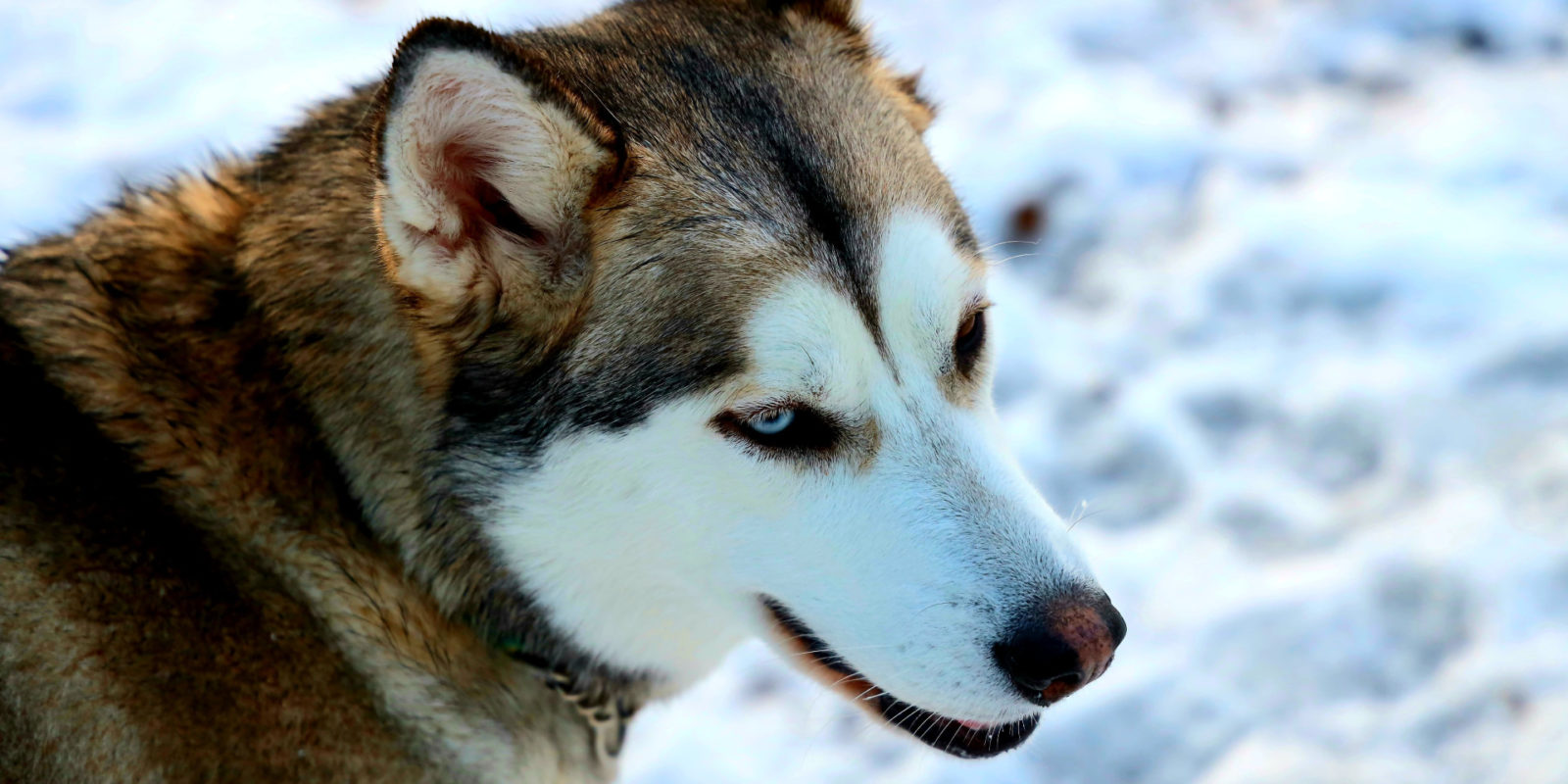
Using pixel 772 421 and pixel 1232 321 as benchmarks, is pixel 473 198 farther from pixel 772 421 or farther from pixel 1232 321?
→ pixel 1232 321

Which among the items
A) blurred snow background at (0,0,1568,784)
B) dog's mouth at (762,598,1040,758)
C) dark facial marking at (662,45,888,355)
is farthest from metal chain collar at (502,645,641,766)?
dark facial marking at (662,45,888,355)

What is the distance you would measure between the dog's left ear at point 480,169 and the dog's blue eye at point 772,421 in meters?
0.41

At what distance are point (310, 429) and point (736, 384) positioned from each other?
2.72 feet

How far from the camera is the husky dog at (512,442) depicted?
213 cm

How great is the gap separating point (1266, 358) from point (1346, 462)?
0.50m

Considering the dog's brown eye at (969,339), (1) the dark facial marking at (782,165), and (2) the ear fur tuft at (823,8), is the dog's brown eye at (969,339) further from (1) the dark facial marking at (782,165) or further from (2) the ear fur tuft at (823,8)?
(2) the ear fur tuft at (823,8)

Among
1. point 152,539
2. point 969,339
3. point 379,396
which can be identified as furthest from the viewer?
point 969,339

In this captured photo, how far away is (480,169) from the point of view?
2.16m

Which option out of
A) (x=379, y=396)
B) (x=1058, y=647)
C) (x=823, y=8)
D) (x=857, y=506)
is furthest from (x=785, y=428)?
(x=823, y=8)

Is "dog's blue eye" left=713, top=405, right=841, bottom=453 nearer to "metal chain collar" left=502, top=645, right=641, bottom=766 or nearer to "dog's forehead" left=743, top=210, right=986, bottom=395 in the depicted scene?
"dog's forehead" left=743, top=210, right=986, bottom=395

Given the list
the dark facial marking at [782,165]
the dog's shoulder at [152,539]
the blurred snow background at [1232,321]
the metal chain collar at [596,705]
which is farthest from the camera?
Result: the blurred snow background at [1232,321]

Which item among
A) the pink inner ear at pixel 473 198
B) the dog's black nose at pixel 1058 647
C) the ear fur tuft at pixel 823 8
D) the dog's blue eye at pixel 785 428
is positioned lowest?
the dog's black nose at pixel 1058 647

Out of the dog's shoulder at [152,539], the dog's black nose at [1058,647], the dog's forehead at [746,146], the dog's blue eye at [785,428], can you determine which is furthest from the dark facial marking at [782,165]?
the dog's shoulder at [152,539]

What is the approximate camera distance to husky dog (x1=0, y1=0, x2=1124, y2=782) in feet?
6.98
